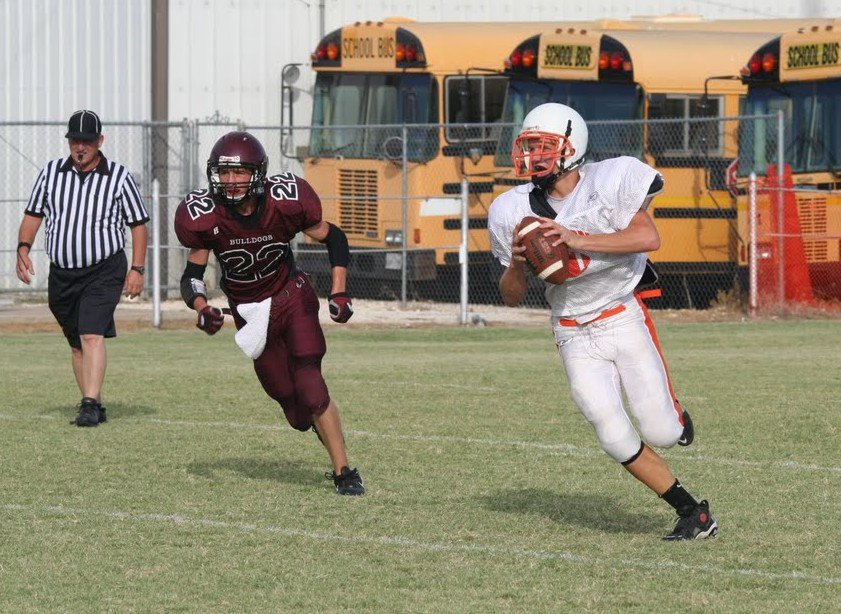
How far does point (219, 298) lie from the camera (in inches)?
819

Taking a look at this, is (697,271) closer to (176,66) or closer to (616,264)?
(176,66)

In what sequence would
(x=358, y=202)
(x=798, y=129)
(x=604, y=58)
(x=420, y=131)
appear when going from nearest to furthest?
(x=798, y=129) < (x=604, y=58) < (x=420, y=131) < (x=358, y=202)

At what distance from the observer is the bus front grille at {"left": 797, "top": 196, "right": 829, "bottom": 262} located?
54.9 ft

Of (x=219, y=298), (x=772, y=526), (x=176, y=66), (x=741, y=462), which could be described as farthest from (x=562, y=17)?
(x=772, y=526)

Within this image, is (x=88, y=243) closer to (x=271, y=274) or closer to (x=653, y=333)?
(x=271, y=274)

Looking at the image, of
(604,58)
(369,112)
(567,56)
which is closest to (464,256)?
(567,56)

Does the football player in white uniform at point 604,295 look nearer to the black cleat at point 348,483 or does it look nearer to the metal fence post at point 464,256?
the black cleat at point 348,483

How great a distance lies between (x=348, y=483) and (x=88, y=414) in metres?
2.82

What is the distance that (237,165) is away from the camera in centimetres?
729

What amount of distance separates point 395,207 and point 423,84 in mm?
1421

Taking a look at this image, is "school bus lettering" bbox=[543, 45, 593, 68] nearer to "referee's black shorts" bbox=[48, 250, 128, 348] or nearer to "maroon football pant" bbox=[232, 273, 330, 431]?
"referee's black shorts" bbox=[48, 250, 128, 348]

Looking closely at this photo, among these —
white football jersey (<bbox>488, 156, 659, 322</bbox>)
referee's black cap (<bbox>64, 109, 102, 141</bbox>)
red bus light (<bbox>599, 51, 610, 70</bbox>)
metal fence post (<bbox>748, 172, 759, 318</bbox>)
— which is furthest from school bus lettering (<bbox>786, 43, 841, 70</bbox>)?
white football jersey (<bbox>488, 156, 659, 322</bbox>)

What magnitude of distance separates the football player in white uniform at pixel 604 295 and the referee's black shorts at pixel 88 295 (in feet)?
13.6

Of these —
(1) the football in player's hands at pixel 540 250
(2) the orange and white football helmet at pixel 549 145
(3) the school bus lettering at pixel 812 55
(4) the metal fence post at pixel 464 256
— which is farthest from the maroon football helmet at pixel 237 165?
(3) the school bus lettering at pixel 812 55
